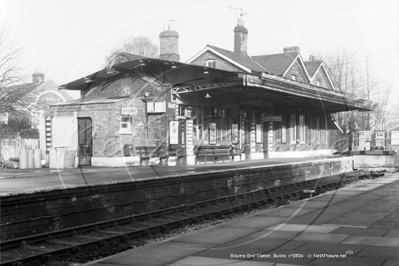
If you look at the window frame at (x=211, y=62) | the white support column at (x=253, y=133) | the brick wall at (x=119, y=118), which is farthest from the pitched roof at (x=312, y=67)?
the brick wall at (x=119, y=118)

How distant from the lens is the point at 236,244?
8.08 meters

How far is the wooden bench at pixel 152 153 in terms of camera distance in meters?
22.5

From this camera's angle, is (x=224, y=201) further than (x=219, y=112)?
No

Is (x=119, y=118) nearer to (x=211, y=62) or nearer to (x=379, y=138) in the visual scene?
(x=211, y=62)

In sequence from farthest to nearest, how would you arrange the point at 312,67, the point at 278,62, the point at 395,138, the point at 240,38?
the point at 312,67
the point at 278,62
the point at 240,38
the point at 395,138

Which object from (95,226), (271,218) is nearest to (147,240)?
(95,226)

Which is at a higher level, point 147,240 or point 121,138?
point 121,138

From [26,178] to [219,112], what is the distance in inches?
510

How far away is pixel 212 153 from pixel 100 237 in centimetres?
1692

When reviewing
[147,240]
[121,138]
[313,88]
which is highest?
[313,88]

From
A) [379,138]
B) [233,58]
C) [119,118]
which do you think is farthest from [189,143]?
[379,138]

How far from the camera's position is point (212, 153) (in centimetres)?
2614

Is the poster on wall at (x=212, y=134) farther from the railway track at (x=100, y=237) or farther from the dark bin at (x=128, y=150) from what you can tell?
the railway track at (x=100, y=237)

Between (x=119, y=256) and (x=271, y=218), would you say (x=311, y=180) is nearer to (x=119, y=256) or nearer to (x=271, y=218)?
(x=271, y=218)
